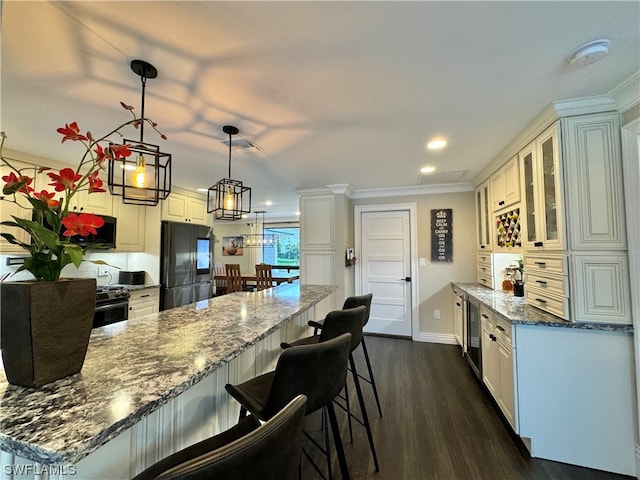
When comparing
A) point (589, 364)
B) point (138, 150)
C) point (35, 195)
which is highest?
point (138, 150)

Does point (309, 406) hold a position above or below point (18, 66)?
below

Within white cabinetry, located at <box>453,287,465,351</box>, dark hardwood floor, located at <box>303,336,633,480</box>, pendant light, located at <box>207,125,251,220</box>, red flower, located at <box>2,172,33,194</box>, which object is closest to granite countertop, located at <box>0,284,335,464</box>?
red flower, located at <box>2,172,33,194</box>

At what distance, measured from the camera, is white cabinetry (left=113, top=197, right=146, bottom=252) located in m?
3.47

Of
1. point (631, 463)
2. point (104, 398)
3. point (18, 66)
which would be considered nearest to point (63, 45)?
point (18, 66)

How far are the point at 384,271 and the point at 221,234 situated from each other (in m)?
5.61

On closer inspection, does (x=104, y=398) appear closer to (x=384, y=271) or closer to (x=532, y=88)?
(x=532, y=88)

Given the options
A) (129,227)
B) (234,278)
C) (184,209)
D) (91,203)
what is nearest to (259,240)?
(234,278)

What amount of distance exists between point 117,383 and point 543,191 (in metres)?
2.67

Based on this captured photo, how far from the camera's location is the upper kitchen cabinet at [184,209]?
154 inches

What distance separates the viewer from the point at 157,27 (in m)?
Result: 1.18

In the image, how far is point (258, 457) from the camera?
0.58 meters

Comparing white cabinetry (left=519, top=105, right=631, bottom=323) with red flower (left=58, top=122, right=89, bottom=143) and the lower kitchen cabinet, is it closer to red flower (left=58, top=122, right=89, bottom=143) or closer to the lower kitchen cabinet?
red flower (left=58, top=122, right=89, bottom=143)

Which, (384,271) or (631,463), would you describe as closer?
(631,463)

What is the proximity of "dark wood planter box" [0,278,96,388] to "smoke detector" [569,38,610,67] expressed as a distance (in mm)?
2233
